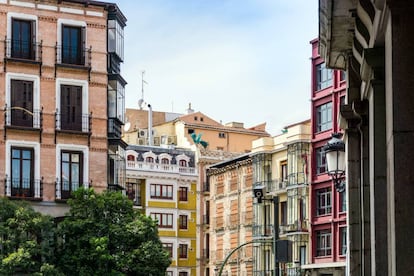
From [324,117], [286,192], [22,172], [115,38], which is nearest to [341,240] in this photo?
[324,117]

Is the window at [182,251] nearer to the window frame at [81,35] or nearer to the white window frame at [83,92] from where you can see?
the white window frame at [83,92]

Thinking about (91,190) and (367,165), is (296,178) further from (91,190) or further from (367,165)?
(367,165)

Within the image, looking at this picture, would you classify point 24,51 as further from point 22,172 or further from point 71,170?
point 71,170

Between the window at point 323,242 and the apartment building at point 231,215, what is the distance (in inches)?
499

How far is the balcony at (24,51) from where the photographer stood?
5165 cm

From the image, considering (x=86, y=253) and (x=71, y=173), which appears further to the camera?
(x=71, y=173)

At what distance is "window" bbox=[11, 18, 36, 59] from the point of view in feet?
171

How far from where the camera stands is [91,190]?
159 ft

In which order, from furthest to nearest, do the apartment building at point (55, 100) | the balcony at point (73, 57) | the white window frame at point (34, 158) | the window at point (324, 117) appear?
the window at point (324, 117), the balcony at point (73, 57), the apartment building at point (55, 100), the white window frame at point (34, 158)

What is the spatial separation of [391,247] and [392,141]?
2.71 ft

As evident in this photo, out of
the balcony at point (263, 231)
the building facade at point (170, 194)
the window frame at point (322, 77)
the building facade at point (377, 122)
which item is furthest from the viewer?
the building facade at point (170, 194)

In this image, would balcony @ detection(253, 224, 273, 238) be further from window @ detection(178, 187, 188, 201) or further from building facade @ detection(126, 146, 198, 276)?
window @ detection(178, 187, 188, 201)

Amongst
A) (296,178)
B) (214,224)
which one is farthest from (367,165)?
(214,224)

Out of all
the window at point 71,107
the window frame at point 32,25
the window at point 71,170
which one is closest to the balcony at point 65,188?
the window at point 71,170
